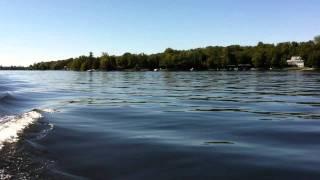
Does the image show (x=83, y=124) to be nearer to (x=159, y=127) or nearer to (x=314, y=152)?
(x=159, y=127)

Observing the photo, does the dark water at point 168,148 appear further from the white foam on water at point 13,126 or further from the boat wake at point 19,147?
the white foam on water at point 13,126

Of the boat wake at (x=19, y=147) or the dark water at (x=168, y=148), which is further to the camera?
the dark water at (x=168, y=148)

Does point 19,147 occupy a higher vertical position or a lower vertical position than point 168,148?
higher

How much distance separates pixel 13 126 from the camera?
14.7 m

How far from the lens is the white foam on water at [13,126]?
12314 mm

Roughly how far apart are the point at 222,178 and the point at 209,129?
251 inches

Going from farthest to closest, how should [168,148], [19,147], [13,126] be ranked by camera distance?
[13,126] < [168,148] < [19,147]

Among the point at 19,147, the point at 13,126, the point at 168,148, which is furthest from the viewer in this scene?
the point at 13,126

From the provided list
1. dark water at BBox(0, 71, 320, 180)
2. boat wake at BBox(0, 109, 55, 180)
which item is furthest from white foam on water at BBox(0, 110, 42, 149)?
dark water at BBox(0, 71, 320, 180)

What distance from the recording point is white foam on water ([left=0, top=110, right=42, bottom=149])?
1231 centimetres

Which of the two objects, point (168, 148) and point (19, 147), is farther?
point (168, 148)

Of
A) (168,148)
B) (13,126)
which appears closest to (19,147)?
(13,126)

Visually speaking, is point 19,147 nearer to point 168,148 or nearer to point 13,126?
point 13,126

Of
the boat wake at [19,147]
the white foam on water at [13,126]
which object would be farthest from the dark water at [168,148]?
the white foam on water at [13,126]
